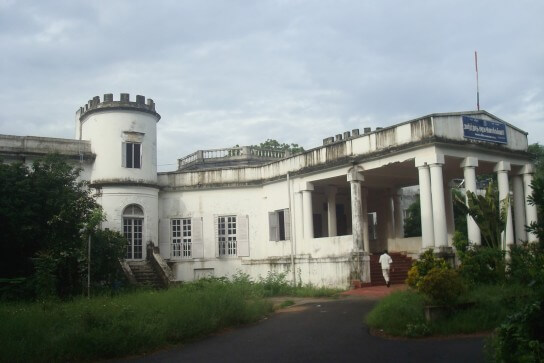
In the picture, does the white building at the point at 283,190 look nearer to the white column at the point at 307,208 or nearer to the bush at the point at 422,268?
the white column at the point at 307,208

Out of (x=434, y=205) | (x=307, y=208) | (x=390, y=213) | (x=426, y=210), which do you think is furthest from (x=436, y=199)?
(x=390, y=213)

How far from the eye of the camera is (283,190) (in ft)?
71.8

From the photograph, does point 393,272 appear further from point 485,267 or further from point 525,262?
point 525,262

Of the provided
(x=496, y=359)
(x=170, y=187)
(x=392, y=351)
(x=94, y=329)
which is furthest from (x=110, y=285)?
(x=496, y=359)

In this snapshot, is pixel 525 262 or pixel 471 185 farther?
pixel 471 185

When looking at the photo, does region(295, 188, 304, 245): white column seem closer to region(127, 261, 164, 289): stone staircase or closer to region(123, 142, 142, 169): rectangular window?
region(127, 261, 164, 289): stone staircase

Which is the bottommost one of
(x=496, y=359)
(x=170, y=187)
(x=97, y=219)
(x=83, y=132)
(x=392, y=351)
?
(x=392, y=351)

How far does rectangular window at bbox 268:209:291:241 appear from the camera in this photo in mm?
21453

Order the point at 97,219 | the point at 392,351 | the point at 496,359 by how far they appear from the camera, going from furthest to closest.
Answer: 1. the point at 97,219
2. the point at 392,351
3. the point at 496,359

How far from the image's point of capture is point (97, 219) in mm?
18016

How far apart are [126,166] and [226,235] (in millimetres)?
4884

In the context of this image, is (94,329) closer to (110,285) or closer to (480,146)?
(110,285)

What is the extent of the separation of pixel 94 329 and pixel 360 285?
995 centimetres

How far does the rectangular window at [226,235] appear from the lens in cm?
2297
